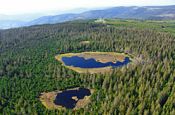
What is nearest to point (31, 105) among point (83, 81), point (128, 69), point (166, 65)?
point (83, 81)

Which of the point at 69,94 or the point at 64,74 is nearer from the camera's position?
the point at 69,94

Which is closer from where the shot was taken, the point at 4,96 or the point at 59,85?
the point at 4,96

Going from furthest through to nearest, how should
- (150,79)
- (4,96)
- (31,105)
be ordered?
(150,79) → (4,96) → (31,105)

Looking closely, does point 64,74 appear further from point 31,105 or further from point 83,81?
point 31,105

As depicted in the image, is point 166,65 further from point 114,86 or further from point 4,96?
point 4,96

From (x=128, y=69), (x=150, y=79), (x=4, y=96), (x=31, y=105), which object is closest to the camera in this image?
(x=31, y=105)

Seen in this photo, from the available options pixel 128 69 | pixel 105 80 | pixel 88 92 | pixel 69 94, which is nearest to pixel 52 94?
pixel 69 94
